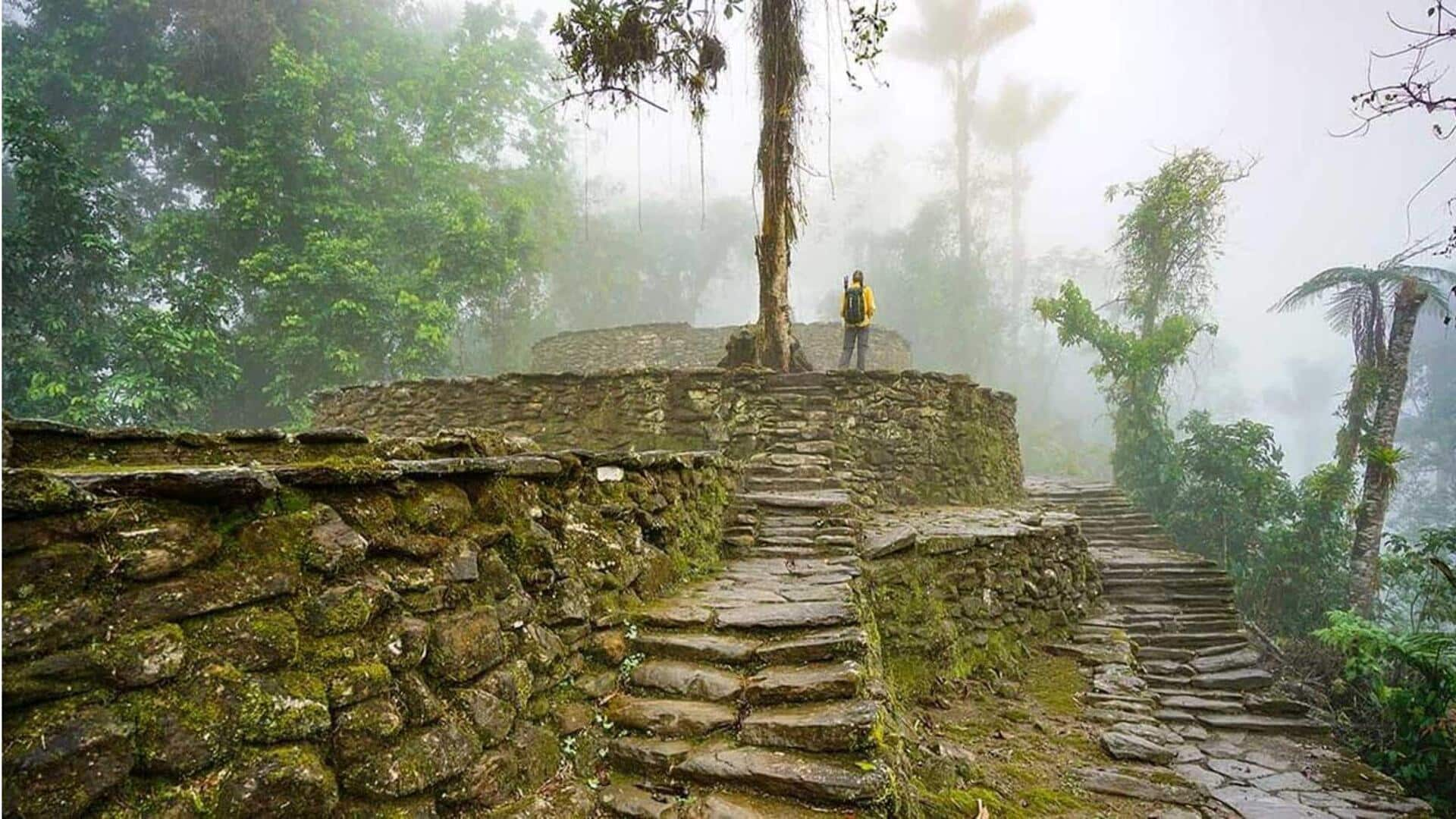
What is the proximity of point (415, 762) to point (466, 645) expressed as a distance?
1.26 feet

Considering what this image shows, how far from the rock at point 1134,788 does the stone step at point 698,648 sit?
2521mm

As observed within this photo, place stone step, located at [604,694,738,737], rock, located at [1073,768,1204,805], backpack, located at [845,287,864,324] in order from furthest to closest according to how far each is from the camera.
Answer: backpack, located at [845,287,864,324]
rock, located at [1073,768,1204,805]
stone step, located at [604,694,738,737]

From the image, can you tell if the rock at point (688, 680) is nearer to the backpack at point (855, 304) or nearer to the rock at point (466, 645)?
the rock at point (466, 645)

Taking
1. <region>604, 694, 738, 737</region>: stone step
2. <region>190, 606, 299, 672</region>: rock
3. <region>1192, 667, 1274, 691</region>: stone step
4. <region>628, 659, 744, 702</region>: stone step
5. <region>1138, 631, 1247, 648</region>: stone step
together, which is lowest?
<region>1192, 667, 1274, 691</region>: stone step

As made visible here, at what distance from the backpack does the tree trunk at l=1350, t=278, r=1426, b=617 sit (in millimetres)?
7593

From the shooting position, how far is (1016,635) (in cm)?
Answer: 602

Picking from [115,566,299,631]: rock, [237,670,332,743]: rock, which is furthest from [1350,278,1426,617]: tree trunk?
[115,566,299,631]: rock

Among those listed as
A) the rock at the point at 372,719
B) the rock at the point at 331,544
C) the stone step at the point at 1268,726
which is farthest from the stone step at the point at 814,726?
the stone step at the point at 1268,726

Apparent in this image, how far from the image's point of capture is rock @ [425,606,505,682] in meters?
2.19

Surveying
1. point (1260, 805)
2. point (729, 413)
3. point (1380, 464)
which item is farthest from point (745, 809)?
point (1380, 464)

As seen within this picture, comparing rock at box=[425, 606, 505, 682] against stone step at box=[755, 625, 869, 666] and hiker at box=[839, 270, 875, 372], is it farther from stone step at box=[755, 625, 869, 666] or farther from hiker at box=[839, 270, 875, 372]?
hiker at box=[839, 270, 875, 372]

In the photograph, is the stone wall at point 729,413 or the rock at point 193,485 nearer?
the rock at point 193,485

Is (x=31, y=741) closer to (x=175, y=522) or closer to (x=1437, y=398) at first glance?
(x=175, y=522)

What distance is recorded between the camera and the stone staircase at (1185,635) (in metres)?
5.87
